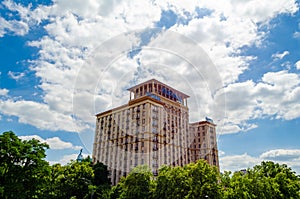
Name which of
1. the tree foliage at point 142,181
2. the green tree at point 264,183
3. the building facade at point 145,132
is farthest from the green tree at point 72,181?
the green tree at point 264,183

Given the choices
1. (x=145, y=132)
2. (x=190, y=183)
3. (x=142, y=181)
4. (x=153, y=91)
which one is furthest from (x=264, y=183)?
(x=153, y=91)

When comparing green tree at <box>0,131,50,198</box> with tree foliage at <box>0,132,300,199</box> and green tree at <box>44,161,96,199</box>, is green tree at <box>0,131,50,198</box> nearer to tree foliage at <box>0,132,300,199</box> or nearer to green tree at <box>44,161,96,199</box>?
tree foliage at <box>0,132,300,199</box>

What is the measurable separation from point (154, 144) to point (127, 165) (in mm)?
6704

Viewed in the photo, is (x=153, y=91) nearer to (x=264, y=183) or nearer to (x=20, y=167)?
(x=264, y=183)

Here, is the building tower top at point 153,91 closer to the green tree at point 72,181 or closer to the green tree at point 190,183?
the green tree at point 72,181

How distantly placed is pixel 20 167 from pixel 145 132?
31023mm

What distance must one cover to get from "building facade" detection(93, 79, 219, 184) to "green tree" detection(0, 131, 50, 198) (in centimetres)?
2750

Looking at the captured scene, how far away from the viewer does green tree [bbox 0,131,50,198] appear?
19.8 metres

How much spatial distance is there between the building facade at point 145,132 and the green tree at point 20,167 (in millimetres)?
27498

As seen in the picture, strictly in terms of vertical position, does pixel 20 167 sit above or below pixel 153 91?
below

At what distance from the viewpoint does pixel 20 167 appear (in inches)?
821

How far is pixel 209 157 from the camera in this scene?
231ft

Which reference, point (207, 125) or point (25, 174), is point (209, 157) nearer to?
point (207, 125)

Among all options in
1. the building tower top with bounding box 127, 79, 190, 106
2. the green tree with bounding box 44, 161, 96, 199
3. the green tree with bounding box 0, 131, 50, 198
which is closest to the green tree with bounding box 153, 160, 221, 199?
the green tree with bounding box 44, 161, 96, 199
